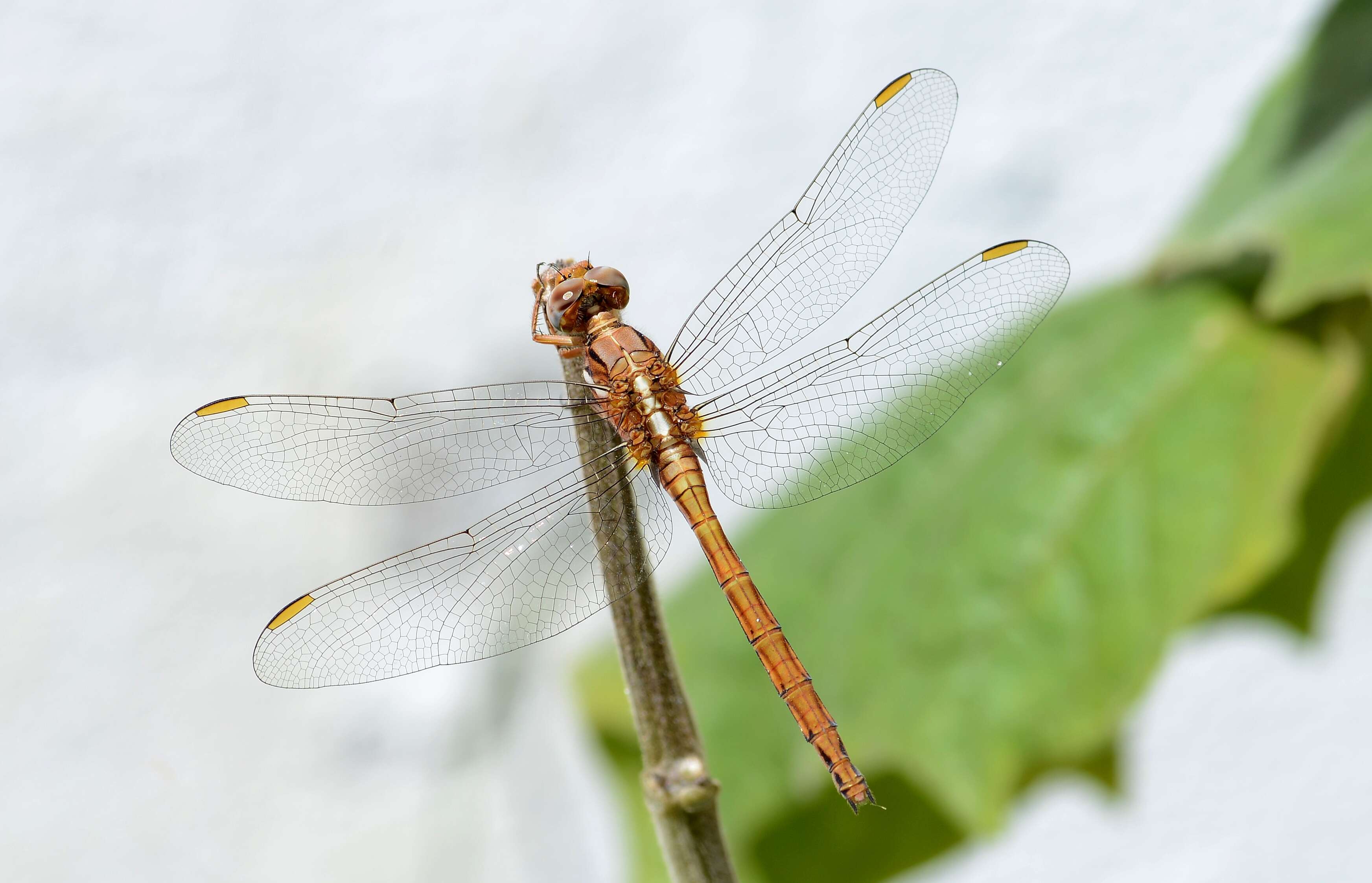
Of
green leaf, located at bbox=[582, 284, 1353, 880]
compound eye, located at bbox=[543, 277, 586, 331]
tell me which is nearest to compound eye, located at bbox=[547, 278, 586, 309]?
compound eye, located at bbox=[543, 277, 586, 331]

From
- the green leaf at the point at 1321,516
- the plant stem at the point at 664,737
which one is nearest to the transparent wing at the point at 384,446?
the plant stem at the point at 664,737

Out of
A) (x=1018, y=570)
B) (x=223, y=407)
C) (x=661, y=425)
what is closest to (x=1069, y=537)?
(x=1018, y=570)

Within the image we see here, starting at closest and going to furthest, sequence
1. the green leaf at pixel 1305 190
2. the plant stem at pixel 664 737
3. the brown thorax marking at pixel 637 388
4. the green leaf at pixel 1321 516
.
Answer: the plant stem at pixel 664 737 < the brown thorax marking at pixel 637 388 < the green leaf at pixel 1305 190 < the green leaf at pixel 1321 516

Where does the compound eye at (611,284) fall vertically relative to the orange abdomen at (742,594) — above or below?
above

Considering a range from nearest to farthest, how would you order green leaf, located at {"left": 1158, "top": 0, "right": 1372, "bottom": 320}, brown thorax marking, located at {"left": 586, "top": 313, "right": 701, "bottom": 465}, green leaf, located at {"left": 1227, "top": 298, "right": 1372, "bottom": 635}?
1. brown thorax marking, located at {"left": 586, "top": 313, "right": 701, "bottom": 465}
2. green leaf, located at {"left": 1158, "top": 0, "right": 1372, "bottom": 320}
3. green leaf, located at {"left": 1227, "top": 298, "right": 1372, "bottom": 635}

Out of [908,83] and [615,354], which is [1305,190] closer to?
[908,83]

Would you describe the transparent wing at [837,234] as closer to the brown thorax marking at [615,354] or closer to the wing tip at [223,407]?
the brown thorax marking at [615,354]

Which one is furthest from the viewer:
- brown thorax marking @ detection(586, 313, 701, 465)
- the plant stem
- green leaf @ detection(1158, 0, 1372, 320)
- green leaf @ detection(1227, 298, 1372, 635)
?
green leaf @ detection(1227, 298, 1372, 635)

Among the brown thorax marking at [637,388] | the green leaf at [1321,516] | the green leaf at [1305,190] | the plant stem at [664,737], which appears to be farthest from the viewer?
the green leaf at [1321,516]

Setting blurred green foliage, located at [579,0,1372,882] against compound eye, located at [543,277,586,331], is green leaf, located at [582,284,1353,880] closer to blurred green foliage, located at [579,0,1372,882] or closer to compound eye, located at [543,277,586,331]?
blurred green foliage, located at [579,0,1372,882]

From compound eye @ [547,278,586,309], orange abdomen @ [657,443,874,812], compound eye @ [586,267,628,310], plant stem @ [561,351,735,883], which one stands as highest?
compound eye @ [586,267,628,310]
